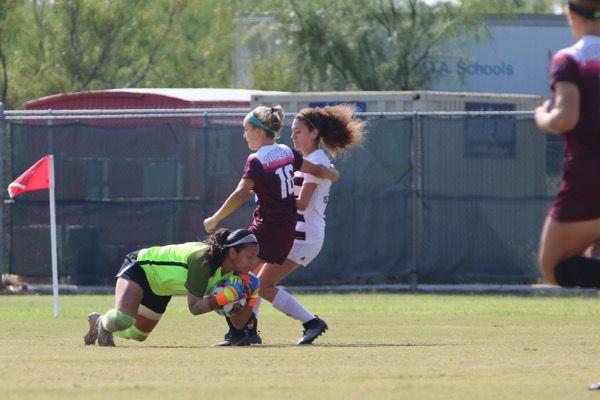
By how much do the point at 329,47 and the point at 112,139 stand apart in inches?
436

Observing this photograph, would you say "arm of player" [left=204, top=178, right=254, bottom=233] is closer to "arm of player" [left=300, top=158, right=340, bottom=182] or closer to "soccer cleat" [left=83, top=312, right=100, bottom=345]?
"arm of player" [left=300, top=158, right=340, bottom=182]

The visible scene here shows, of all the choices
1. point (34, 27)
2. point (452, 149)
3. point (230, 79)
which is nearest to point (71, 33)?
point (34, 27)

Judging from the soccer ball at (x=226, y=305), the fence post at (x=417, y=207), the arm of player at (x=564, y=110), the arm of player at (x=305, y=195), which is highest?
the arm of player at (x=564, y=110)

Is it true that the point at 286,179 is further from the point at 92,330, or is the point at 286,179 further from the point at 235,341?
the point at 92,330

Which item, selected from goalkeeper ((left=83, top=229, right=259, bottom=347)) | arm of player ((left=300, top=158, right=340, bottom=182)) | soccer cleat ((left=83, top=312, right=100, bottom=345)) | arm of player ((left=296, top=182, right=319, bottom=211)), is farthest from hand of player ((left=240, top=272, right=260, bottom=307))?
soccer cleat ((left=83, top=312, right=100, bottom=345))

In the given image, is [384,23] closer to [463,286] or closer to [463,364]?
[463,286]

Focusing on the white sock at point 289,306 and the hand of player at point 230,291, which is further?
the white sock at point 289,306

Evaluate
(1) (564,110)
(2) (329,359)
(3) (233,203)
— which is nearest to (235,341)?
(3) (233,203)

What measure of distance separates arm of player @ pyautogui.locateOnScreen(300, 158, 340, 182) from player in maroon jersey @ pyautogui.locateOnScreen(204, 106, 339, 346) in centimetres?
6

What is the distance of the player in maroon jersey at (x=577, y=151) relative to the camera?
6484 millimetres

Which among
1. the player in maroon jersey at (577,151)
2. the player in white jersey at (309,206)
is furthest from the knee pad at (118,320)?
the player in maroon jersey at (577,151)

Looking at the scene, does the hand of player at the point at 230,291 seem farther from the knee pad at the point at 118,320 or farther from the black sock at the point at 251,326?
the knee pad at the point at 118,320

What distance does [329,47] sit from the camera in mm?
28922

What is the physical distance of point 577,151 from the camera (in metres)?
6.56
